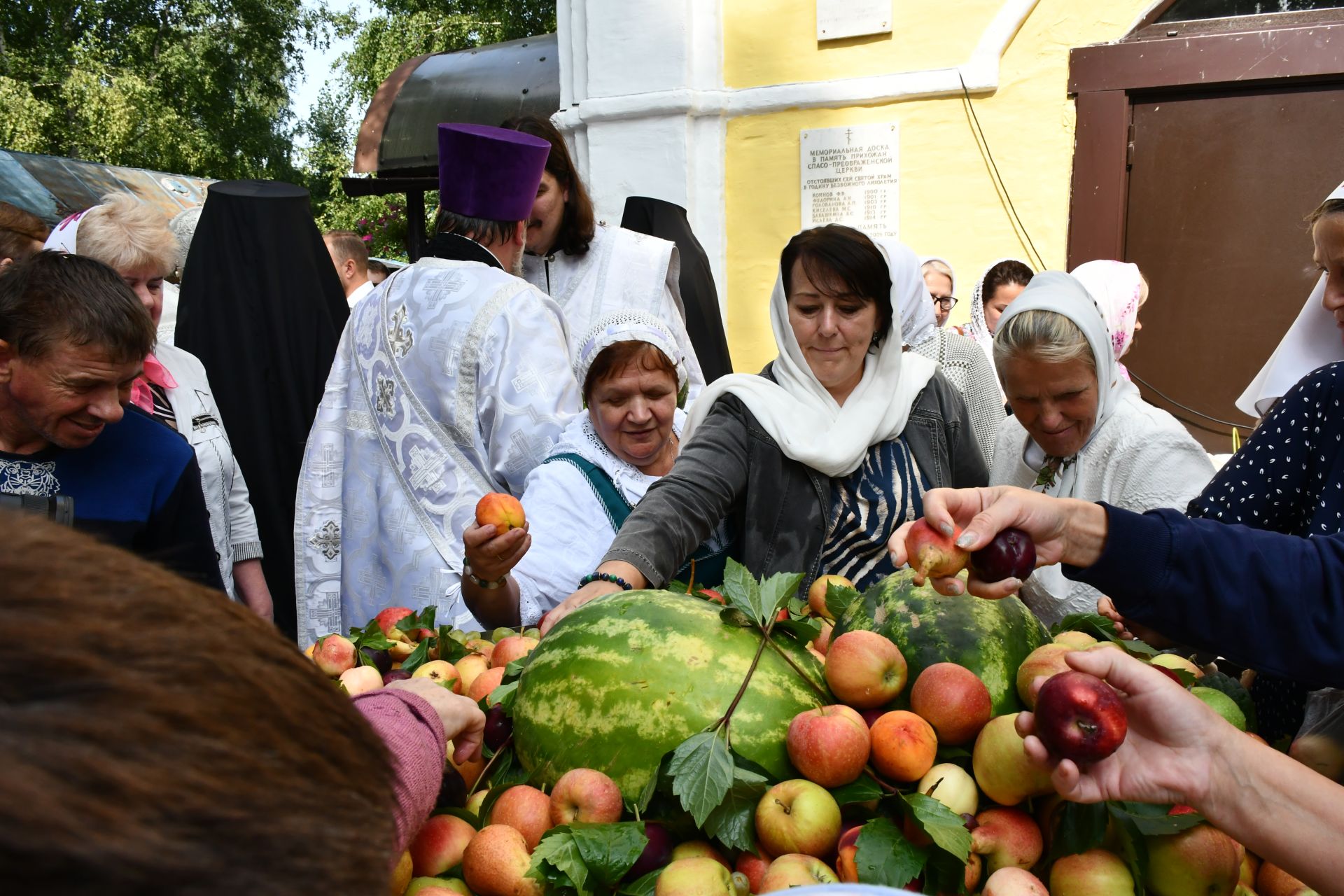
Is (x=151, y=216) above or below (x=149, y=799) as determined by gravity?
above

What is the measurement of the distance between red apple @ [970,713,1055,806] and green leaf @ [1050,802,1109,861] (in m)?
0.05

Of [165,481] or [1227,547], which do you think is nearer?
[1227,547]

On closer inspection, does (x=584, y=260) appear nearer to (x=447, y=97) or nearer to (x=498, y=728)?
(x=498, y=728)

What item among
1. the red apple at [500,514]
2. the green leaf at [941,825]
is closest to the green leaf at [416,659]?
the red apple at [500,514]

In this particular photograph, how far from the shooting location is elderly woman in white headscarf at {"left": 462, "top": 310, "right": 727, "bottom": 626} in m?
2.65

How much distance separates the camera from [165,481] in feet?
8.70

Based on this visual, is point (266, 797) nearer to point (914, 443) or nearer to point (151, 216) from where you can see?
point (914, 443)

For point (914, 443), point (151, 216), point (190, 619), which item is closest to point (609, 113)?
point (151, 216)

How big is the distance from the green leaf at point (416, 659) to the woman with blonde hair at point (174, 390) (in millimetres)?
1575

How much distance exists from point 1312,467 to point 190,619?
207cm

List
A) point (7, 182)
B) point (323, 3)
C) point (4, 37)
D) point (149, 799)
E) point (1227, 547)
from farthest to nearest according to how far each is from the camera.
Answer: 1. point (323, 3)
2. point (4, 37)
3. point (7, 182)
4. point (1227, 547)
5. point (149, 799)

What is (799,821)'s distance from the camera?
128 cm

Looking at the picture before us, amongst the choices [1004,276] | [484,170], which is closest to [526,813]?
[484,170]

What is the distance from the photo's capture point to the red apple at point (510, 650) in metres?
1.87
